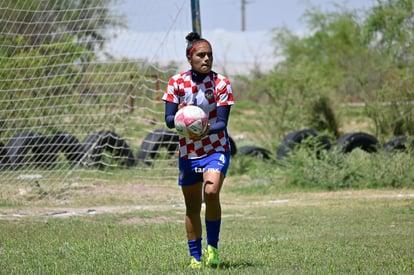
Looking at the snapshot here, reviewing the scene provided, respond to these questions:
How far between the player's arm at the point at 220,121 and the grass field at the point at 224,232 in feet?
4.09

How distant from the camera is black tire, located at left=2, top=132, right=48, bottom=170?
1505 centimetres

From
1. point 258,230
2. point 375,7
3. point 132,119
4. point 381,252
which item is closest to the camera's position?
point 381,252

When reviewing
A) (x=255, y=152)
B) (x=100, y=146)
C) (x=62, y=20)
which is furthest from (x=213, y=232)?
(x=255, y=152)

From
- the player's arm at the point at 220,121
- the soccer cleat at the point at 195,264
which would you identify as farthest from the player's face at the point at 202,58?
the soccer cleat at the point at 195,264

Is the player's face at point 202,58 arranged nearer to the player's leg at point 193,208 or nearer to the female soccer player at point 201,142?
the female soccer player at point 201,142

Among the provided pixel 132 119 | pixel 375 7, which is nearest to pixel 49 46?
pixel 132 119

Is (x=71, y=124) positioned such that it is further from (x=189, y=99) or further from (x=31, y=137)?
(x=189, y=99)

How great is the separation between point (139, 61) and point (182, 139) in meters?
8.53

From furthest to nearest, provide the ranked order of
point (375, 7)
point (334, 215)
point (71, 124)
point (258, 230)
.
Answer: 1. point (375, 7)
2. point (71, 124)
3. point (334, 215)
4. point (258, 230)

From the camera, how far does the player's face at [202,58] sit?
7.68 m

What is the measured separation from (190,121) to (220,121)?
1.41 feet

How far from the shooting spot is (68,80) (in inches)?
627

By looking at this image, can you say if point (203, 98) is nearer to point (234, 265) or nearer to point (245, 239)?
point (234, 265)

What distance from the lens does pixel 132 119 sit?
57.9ft
